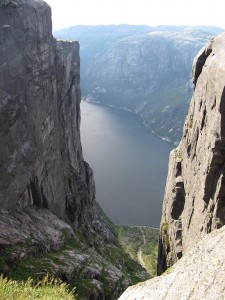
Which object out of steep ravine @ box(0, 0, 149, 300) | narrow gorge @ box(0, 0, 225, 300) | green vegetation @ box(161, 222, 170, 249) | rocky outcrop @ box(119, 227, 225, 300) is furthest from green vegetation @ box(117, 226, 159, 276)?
rocky outcrop @ box(119, 227, 225, 300)

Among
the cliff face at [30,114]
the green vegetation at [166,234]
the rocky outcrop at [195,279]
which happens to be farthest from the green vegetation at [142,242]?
the rocky outcrop at [195,279]

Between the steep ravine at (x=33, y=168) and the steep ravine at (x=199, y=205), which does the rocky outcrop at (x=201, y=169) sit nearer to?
the steep ravine at (x=199, y=205)

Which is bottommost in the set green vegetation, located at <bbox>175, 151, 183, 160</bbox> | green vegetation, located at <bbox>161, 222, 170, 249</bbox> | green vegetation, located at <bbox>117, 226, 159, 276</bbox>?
green vegetation, located at <bbox>117, 226, 159, 276</bbox>

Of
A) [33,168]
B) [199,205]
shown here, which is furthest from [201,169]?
[33,168]

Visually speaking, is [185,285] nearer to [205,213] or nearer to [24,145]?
[205,213]

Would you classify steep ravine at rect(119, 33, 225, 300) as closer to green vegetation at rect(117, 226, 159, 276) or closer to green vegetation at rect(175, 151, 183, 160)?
green vegetation at rect(175, 151, 183, 160)

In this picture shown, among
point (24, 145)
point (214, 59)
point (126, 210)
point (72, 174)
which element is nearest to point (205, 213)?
point (214, 59)

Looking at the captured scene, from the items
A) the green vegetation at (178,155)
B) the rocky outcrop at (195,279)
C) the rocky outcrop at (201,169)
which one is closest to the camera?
the rocky outcrop at (195,279)
